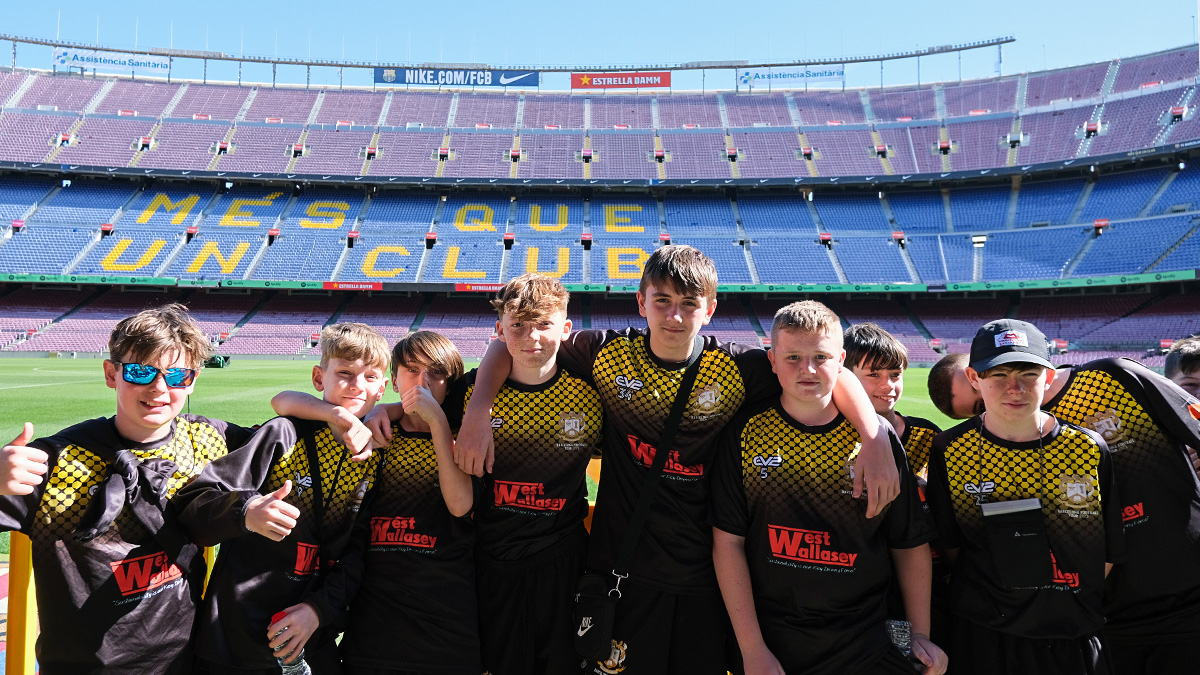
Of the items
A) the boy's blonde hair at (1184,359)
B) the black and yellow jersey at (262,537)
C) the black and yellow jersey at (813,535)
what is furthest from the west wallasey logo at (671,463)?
the boy's blonde hair at (1184,359)

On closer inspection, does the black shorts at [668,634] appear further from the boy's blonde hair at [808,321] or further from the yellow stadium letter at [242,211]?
the yellow stadium letter at [242,211]

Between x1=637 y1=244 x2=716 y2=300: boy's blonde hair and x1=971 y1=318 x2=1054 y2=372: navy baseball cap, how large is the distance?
111 cm

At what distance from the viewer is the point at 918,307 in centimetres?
4319

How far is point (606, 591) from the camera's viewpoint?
105 inches

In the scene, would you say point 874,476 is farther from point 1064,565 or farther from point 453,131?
point 453,131

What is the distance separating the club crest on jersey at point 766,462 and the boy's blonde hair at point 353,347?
172 cm

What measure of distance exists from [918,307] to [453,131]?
37917mm

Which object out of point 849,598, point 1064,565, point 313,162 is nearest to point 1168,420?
point 1064,565

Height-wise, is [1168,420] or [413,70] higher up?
[413,70]

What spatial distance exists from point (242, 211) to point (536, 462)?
51.7 m

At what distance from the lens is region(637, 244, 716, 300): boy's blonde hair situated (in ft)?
9.07

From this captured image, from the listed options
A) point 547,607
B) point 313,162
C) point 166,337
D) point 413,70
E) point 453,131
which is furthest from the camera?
point 413,70

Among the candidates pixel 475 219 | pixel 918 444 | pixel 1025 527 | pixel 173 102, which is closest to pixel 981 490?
pixel 1025 527

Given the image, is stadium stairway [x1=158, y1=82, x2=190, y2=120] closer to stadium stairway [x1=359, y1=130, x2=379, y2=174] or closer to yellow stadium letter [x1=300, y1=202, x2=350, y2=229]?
yellow stadium letter [x1=300, y1=202, x2=350, y2=229]
